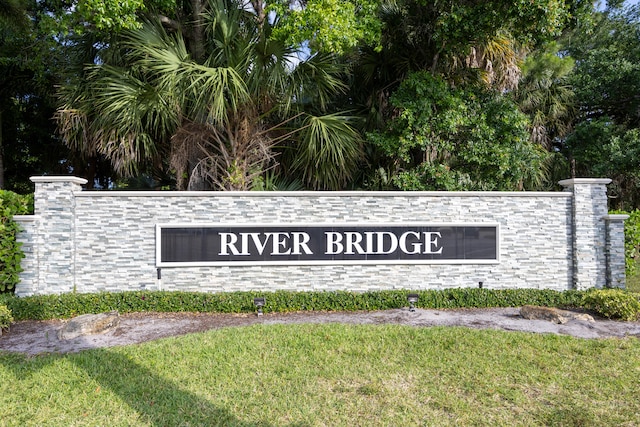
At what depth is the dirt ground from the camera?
18.9ft

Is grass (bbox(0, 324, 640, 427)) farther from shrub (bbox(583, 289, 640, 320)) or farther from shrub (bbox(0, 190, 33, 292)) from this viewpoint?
shrub (bbox(0, 190, 33, 292))

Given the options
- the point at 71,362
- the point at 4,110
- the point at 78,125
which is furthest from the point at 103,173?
the point at 71,362

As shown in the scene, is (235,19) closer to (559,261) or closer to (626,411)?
(559,261)

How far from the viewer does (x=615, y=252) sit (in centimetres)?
802

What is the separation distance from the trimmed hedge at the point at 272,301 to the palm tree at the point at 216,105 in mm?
2396

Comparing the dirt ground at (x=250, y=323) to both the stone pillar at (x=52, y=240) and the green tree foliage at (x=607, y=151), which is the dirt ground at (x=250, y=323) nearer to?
the stone pillar at (x=52, y=240)

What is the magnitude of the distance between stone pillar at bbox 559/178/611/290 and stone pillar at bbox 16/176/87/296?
9.00 m

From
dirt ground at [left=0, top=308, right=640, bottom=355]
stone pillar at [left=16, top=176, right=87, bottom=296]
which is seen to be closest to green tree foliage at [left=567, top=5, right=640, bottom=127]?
dirt ground at [left=0, top=308, right=640, bottom=355]

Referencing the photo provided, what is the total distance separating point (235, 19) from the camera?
8.43 m

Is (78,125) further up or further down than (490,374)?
further up

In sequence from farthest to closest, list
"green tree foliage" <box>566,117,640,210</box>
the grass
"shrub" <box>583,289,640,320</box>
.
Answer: "green tree foliage" <box>566,117,640,210</box>
"shrub" <box>583,289,640,320</box>
the grass

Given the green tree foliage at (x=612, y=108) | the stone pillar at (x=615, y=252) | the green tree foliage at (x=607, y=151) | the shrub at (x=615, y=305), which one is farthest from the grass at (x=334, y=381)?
the green tree foliage at (x=612, y=108)

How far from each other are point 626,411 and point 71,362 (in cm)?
548

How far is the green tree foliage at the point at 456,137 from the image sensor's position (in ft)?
31.1
